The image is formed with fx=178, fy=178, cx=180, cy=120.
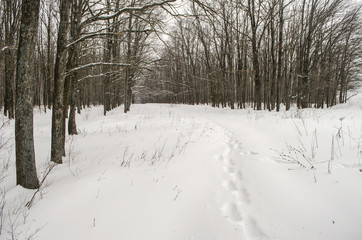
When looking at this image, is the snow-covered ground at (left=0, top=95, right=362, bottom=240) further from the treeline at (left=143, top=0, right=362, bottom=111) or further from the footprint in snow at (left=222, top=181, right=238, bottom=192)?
the treeline at (left=143, top=0, right=362, bottom=111)

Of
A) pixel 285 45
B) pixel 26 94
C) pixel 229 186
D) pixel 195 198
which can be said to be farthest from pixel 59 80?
pixel 285 45

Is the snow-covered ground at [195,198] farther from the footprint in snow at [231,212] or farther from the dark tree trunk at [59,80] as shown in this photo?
the dark tree trunk at [59,80]

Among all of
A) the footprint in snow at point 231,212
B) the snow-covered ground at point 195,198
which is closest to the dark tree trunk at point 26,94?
the snow-covered ground at point 195,198

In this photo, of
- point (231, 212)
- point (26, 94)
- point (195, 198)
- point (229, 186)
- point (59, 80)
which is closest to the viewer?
point (231, 212)

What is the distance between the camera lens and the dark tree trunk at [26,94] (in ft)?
9.73

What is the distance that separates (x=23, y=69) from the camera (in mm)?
2951

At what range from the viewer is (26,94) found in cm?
303

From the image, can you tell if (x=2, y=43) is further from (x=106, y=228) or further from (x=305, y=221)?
(x=305, y=221)

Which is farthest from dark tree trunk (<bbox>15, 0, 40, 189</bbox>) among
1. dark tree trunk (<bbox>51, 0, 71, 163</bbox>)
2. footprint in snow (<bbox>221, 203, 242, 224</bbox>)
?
footprint in snow (<bbox>221, 203, 242, 224</bbox>)

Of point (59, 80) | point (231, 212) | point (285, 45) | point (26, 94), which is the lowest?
point (231, 212)

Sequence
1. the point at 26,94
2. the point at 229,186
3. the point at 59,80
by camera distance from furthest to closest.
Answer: the point at 59,80
the point at 229,186
the point at 26,94

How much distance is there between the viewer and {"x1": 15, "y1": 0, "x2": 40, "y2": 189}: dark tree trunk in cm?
297

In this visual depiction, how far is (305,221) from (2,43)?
20409 mm

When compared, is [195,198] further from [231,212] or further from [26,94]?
[26,94]
